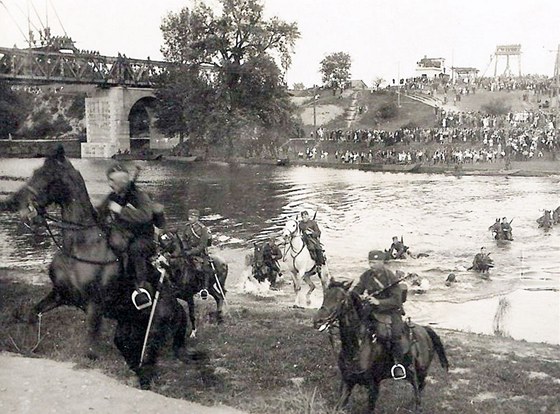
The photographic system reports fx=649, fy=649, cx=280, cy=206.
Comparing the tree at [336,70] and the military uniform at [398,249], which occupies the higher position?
the tree at [336,70]

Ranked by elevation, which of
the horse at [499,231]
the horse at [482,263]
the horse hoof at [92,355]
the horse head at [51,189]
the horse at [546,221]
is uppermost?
the horse head at [51,189]

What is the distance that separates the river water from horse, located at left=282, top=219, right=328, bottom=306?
13 centimetres

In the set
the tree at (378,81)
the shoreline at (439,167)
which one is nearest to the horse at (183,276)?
the shoreline at (439,167)

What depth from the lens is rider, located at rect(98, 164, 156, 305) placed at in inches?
201

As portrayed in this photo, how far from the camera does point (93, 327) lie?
549cm

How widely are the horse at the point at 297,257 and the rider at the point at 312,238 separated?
0.06m

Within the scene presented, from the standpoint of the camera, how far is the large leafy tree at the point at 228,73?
18.4ft

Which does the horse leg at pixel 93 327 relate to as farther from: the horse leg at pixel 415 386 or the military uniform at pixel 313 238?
the horse leg at pixel 415 386

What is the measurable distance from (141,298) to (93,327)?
0.70 meters

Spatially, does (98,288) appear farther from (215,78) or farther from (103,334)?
(215,78)

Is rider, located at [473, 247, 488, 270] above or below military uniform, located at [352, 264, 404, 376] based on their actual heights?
above

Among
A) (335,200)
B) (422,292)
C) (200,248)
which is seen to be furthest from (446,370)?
(200,248)

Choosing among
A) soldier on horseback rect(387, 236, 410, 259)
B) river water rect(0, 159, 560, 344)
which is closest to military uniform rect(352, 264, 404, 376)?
river water rect(0, 159, 560, 344)

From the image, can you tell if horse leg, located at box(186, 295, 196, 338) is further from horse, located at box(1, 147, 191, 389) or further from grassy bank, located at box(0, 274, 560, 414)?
horse, located at box(1, 147, 191, 389)
